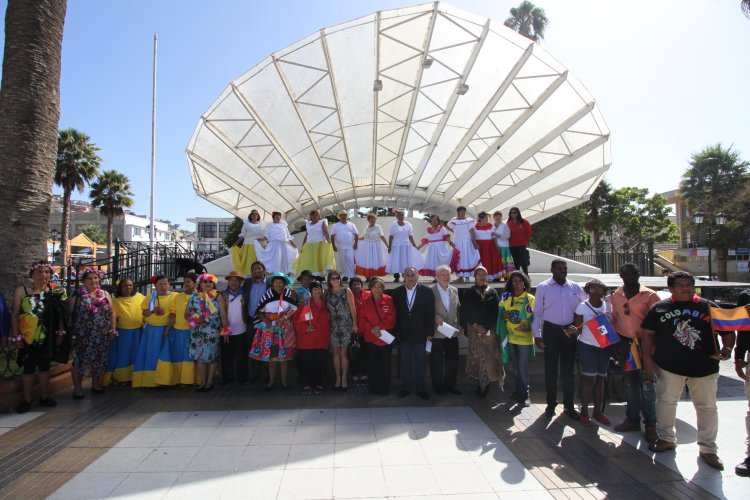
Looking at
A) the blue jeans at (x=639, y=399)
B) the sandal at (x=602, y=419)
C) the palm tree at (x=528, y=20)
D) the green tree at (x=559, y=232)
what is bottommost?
the sandal at (x=602, y=419)

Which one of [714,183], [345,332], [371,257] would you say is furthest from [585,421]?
[714,183]

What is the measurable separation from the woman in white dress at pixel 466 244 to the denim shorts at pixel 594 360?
5.10 meters

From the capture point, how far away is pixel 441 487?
12.6 ft

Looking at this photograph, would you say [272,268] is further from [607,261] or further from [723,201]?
[723,201]

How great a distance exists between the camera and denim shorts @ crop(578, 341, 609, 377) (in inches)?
212

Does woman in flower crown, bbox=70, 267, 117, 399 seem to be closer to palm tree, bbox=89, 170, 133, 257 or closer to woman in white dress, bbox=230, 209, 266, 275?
woman in white dress, bbox=230, 209, 266, 275

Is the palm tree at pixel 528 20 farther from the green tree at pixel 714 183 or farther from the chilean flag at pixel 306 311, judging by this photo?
the chilean flag at pixel 306 311

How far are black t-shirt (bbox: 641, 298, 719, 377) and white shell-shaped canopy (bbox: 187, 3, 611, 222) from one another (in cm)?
1003

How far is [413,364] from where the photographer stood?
6.53 m

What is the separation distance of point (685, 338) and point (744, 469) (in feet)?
4.21

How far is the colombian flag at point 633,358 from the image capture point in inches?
198

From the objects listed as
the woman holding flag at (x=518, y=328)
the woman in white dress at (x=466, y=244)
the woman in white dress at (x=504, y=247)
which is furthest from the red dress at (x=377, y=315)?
the woman in white dress at (x=504, y=247)

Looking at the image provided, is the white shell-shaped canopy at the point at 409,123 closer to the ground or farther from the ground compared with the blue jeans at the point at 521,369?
farther from the ground

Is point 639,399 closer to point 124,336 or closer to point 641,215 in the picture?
point 124,336
